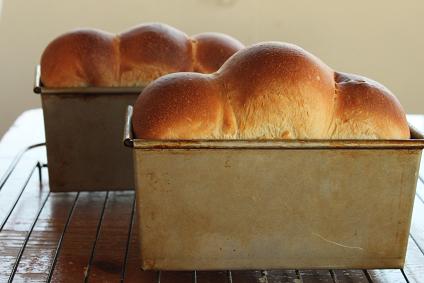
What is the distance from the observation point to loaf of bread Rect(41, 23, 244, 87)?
3.13ft

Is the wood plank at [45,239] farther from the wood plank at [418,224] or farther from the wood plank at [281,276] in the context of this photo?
the wood plank at [418,224]

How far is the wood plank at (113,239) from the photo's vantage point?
2.42 feet

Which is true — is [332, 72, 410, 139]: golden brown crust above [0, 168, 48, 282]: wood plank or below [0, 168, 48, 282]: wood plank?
above

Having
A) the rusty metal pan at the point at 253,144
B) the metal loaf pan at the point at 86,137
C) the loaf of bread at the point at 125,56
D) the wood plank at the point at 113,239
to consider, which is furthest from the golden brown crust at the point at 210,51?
the rusty metal pan at the point at 253,144

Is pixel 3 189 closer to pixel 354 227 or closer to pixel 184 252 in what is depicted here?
pixel 184 252

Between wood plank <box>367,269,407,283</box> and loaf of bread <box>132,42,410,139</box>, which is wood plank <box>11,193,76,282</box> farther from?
wood plank <box>367,269,407,283</box>

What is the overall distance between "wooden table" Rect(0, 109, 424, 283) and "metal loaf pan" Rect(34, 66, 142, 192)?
26 millimetres

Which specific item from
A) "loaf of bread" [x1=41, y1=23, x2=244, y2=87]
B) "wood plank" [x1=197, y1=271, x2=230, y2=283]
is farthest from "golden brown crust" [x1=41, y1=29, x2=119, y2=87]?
"wood plank" [x1=197, y1=271, x2=230, y2=283]

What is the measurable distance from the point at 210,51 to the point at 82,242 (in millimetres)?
371

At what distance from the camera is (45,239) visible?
82 centimetres

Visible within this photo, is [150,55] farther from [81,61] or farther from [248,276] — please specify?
[248,276]

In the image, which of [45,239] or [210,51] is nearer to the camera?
[45,239]

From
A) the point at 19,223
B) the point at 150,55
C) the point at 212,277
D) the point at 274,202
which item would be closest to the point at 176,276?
the point at 212,277

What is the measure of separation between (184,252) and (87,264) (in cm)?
13
